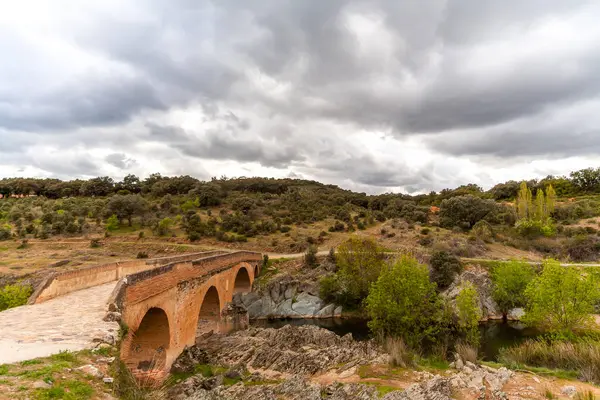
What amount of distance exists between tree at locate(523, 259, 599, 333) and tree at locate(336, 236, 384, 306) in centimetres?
1405

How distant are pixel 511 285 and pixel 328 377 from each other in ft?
75.3

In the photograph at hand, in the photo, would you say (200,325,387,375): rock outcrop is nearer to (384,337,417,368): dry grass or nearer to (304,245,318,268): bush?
(384,337,417,368): dry grass

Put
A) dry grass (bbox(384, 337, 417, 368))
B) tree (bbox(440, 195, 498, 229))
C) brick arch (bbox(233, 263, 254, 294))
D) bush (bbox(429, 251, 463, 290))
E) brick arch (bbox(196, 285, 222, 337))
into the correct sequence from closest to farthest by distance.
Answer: dry grass (bbox(384, 337, 417, 368)), brick arch (bbox(196, 285, 222, 337)), brick arch (bbox(233, 263, 254, 294)), bush (bbox(429, 251, 463, 290)), tree (bbox(440, 195, 498, 229))

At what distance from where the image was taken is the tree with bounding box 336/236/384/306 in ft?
111

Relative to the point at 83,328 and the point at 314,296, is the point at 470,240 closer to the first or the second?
the point at 314,296

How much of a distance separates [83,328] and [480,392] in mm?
14000

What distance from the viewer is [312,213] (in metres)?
61.8

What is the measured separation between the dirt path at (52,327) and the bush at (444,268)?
3197 cm

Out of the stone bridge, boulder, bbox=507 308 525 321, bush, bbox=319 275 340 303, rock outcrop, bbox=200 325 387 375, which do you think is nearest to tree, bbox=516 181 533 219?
boulder, bbox=507 308 525 321

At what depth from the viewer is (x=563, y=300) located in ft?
67.4

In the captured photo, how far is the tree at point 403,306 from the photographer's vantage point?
2151 cm

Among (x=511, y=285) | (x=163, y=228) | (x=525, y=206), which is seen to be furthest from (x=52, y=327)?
(x=525, y=206)

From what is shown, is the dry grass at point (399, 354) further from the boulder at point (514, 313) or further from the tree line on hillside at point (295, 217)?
the tree line on hillside at point (295, 217)

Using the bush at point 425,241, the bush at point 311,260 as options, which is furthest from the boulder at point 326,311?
the bush at point 425,241
